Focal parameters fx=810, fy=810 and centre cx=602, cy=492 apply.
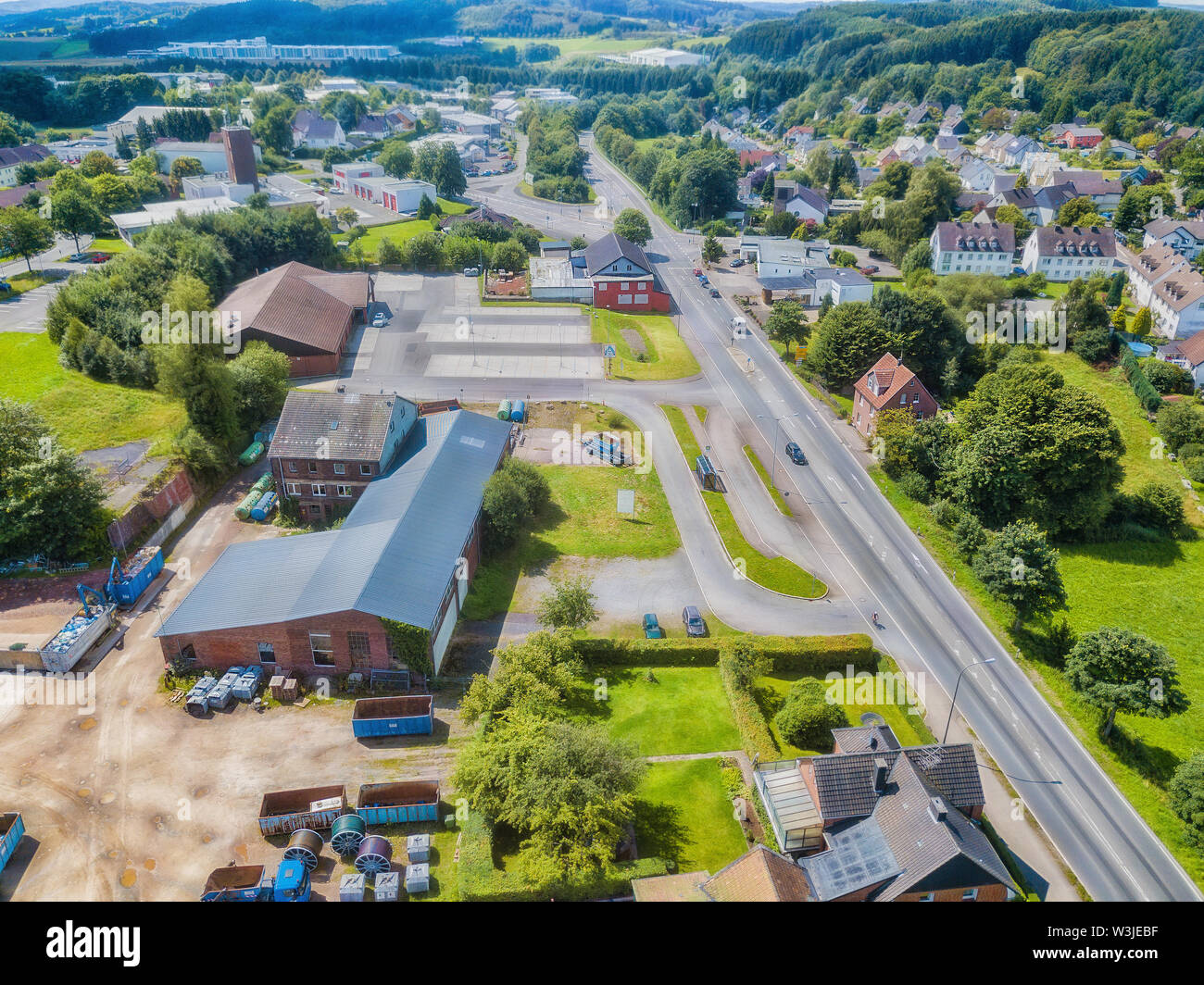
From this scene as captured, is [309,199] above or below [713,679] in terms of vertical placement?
above

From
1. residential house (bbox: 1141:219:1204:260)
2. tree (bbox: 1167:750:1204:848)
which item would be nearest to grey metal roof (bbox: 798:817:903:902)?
tree (bbox: 1167:750:1204:848)

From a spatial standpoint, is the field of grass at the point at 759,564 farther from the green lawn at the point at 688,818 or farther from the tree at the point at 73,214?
the tree at the point at 73,214

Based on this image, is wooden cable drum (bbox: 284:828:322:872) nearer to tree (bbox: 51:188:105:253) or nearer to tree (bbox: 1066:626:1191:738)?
tree (bbox: 1066:626:1191:738)

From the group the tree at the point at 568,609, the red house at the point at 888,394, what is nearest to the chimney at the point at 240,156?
the red house at the point at 888,394

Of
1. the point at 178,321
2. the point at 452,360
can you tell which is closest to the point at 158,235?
the point at 178,321

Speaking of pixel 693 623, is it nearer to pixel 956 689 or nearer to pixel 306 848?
pixel 956 689
